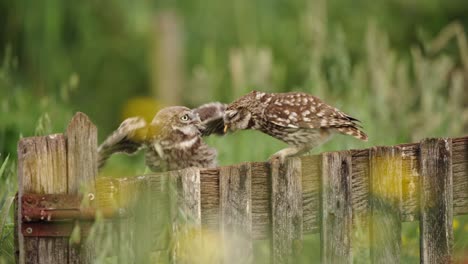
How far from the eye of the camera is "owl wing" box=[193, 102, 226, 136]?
560cm

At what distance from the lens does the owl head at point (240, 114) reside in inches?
215

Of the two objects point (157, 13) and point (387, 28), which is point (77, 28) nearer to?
point (157, 13)

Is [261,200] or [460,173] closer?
[261,200]

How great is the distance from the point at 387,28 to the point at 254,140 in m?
5.11

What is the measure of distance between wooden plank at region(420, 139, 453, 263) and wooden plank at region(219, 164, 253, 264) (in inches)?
38.3

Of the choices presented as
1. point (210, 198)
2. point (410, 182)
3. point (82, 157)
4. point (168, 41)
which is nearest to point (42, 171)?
point (82, 157)

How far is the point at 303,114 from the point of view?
5430 millimetres

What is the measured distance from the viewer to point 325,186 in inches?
184

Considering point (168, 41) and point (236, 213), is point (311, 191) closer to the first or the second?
point (236, 213)

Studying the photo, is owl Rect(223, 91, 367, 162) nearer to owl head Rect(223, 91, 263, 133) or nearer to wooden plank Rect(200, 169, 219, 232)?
owl head Rect(223, 91, 263, 133)

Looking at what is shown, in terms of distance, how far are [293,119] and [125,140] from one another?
0.88 meters

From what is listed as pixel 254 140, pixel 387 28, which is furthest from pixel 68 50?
pixel 254 140

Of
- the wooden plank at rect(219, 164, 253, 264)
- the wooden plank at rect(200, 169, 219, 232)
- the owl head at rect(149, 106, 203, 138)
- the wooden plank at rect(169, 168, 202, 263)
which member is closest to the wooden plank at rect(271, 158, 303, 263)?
the wooden plank at rect(219, 164, 253, 264)

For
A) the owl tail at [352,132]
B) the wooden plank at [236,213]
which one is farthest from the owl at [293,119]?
the wooden plank at [236,213]
